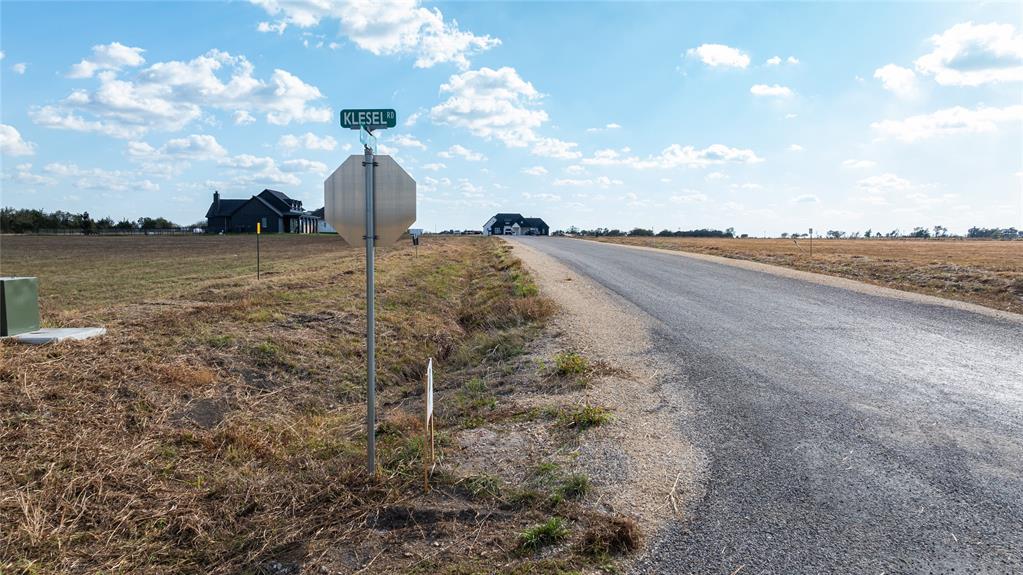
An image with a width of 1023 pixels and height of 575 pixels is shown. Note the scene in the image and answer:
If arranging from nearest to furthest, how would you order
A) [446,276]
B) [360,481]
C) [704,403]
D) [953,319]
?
1. [360,481]
2. [704,403]
3. [953,319]
4. [446,276]

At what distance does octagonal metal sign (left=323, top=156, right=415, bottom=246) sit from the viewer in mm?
4773

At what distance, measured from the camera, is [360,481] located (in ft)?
16.0

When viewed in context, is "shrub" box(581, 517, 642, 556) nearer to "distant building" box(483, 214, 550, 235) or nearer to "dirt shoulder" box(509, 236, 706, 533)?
"dirt shoulder" box(509, 236, 706, 533)

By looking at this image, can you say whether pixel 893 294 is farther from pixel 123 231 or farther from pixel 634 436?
pixel 123 231

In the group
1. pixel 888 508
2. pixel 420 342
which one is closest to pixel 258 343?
pixel 420 342

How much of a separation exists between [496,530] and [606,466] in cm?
123

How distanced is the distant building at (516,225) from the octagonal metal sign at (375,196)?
14309 centimetres

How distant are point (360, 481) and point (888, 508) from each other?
11.9 ft

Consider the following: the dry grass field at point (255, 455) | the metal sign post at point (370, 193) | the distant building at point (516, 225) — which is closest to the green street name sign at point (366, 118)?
the metal sign post at point (370, 193)

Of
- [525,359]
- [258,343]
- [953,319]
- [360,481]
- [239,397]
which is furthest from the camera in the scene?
[953,319]

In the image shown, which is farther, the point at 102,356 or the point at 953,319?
the point at 953,319

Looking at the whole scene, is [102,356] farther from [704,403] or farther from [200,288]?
[200,288]

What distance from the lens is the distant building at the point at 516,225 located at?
148m

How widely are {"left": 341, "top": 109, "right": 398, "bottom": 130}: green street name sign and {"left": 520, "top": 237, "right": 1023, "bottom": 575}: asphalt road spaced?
3387 mm
